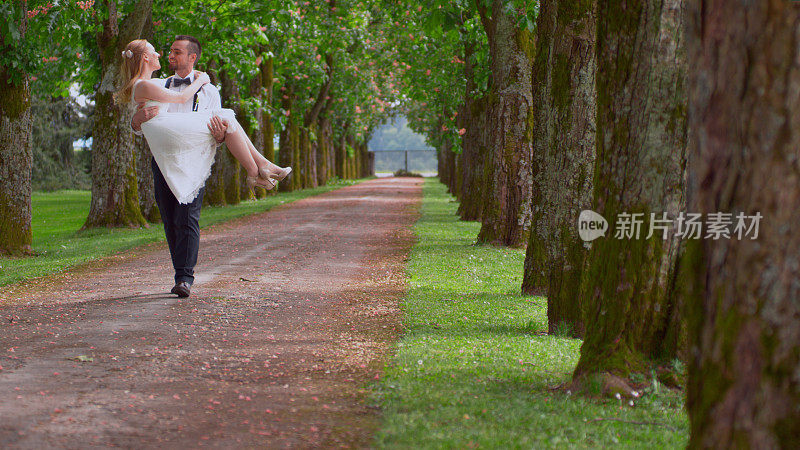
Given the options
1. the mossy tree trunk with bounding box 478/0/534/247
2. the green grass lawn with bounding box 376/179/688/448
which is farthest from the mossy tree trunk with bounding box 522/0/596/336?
the mossy tree trunk with bounding box 478/0/534/247

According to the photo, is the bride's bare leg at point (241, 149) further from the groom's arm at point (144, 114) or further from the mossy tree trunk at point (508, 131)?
the mossy tree trunk at point (508, 131)

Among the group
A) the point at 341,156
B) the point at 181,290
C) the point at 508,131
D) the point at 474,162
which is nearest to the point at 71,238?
the point at 508,131

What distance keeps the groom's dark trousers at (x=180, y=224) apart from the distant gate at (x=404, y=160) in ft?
194

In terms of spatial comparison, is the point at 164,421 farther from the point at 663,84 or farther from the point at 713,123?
the point at 663,84

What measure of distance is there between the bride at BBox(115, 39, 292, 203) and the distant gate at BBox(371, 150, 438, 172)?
59180 millimetres

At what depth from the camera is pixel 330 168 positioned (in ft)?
184

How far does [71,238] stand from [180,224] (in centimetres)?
985

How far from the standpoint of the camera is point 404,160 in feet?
264

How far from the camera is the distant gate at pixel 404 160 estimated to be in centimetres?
7941

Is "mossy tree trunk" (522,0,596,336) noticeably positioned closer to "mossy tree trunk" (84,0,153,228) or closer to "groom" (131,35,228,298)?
"groom" (131,35,228,298)

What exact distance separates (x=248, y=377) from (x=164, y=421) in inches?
39.9

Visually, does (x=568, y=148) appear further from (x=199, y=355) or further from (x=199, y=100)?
(x=199, y=355)

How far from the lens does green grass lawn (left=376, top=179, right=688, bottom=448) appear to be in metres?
3.99

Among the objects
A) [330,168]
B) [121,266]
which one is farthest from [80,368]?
[330,168]
